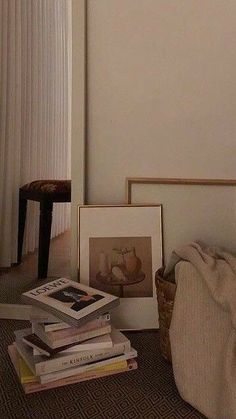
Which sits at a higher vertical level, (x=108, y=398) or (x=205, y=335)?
(x=205, y=335)

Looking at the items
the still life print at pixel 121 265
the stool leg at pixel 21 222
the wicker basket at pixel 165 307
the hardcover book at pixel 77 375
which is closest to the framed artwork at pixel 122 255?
the still life print at pixel 121 265

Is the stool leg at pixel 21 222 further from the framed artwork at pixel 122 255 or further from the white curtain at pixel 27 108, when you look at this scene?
the framed artwork at pixel 122 255

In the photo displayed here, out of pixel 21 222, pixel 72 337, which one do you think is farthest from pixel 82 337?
pixel 21 222

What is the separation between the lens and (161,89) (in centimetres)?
119

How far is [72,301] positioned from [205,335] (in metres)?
0.33

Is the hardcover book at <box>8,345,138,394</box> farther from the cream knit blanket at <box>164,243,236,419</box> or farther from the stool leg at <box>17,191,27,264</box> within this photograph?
the stool leg at <box>17,191,27,264</box>

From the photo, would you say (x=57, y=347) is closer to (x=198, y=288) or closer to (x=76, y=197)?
(x=198, y=288)

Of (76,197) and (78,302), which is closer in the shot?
(78,302)

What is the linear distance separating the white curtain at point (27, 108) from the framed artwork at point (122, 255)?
324mm

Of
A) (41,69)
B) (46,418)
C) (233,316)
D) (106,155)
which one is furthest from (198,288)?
(41,69)

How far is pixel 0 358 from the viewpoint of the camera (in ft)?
3.41

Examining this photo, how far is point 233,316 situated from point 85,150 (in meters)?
0.68

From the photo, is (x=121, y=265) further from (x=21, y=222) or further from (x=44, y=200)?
(x=21, y=222)

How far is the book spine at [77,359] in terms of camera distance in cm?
85
